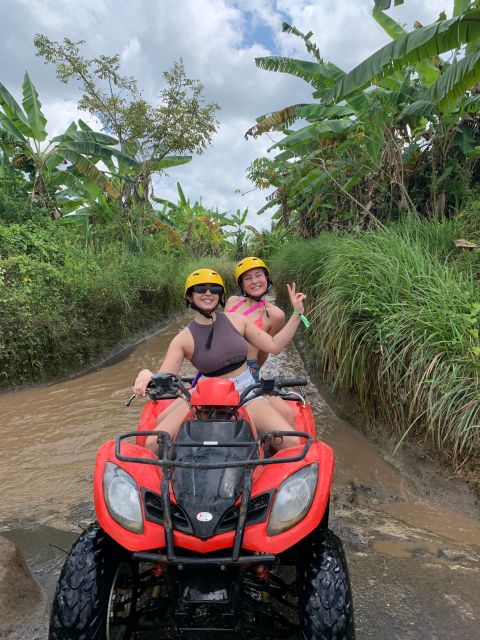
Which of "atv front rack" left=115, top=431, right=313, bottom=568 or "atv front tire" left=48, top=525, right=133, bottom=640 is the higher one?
"atv front rack" left=115, top=431, right=313, bottom=568

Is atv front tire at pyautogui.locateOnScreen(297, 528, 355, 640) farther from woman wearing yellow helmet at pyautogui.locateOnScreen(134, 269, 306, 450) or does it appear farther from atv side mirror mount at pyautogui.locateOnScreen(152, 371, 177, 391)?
woman wearing yellow helmet at pyautogui.locateOnScreen(134, 269, 306, 450)

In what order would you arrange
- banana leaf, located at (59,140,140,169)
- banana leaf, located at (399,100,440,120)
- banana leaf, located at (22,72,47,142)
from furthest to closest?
banana leaf, located at (59,140,140,169) < banana leaf, located at (22,72,47,142) < banana leaf, located at (399,100,440,120)

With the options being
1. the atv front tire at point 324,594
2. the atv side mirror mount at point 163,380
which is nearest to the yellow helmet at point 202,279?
the atv side mirror mount at point 163,380

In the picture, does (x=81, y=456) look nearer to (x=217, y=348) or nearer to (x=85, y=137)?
(x=217, y=348)

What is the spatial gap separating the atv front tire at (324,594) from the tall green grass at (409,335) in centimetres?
206

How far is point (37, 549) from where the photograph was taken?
3148mm

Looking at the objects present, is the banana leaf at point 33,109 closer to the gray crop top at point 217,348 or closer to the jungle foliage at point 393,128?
the jungle foliage at point 393,128

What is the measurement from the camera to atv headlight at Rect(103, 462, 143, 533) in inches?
71.7

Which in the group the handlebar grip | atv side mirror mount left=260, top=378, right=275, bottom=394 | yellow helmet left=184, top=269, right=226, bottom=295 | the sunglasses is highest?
yellow helmet left=184, top=269, right=226, bottom=295

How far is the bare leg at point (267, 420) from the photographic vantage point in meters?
2.59

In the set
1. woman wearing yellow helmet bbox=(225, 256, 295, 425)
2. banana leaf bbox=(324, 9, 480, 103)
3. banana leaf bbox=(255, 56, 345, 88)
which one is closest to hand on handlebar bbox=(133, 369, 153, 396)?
woman wearing yellow helmet bbox=(225, 256, 295, 425)

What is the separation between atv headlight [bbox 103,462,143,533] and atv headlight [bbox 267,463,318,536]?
51 centimetres

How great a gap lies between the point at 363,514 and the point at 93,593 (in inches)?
92.3

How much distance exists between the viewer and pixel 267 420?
262cm
